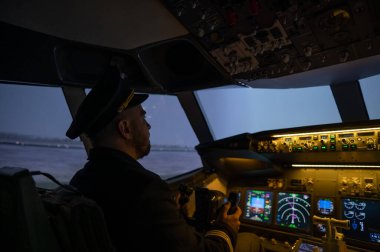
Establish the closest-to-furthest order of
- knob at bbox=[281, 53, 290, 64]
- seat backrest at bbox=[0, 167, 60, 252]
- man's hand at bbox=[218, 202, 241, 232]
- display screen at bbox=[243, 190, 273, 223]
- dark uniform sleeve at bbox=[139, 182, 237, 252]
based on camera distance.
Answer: seat backrest at bbox=[0, 167, 60, 252], dark uniform sleeve at bbox=[139, 182, 237, 252], man's hand at bbox=[218, 202, 241, 232], knob at bbox=[281, 53, 290, 64], display screen at bbox=[243, 190, 273, 223]

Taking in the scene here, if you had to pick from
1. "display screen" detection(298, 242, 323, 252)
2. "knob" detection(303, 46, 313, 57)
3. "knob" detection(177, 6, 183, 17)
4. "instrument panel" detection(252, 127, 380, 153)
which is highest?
"knob" detection(177, 6, 183, 17)

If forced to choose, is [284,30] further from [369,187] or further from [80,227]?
[80,227]

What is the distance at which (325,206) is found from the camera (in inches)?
87.2

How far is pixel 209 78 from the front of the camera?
2953mm

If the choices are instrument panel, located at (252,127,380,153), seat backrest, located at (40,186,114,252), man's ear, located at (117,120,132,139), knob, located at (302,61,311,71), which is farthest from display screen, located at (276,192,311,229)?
seat backrest, located at (40,186,114,252)

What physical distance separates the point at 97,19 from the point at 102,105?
3.85ft

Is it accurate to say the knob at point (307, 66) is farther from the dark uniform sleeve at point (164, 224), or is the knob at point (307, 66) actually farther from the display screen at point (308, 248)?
the dark uniform sleeve at point (164, 224)

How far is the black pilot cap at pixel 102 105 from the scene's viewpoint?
43.2 inches

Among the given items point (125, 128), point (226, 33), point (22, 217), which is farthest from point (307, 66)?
point (22, 217)

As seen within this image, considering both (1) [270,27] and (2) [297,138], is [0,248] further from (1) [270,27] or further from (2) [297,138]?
(2) [297,138]

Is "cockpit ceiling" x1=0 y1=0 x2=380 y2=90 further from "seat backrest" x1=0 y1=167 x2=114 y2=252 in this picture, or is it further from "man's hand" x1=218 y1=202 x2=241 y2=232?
"seat backrest" x1=0 y1=167 x2=114 y2=252

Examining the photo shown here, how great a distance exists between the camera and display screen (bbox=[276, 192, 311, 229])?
2262 mm

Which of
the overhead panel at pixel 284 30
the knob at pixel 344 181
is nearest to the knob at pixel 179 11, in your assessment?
the overhead panel at pixel 284 30

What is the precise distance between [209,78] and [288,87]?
3.26 ft
